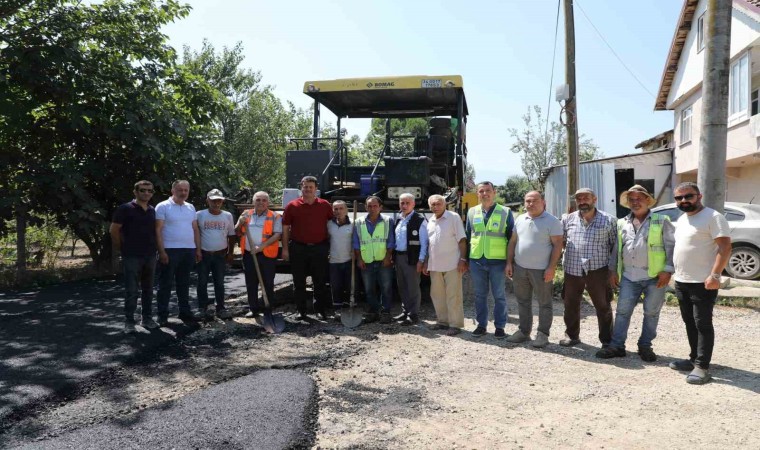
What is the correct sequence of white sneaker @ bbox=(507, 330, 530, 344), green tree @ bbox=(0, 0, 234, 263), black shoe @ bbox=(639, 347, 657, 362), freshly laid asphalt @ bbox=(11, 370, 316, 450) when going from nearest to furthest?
freshly laid asphalt @ bbox=(11, 370, 316, 450)
black shoe @ bbox=(639, 347, 657, 362)
white sneaker @ bbox=(507, 330, 530, 344)
green tree @ bbox=(0, 0, 234, 263)

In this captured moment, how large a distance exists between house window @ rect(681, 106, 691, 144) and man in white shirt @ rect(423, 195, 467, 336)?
14.6m

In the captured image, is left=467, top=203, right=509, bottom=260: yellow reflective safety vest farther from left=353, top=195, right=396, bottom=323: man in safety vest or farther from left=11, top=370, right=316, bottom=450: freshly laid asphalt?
left=11, top=370, right=316, bottom=450: freshly laid asphalt

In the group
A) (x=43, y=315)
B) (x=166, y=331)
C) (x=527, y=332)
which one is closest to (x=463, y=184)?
(x=527, y=332)

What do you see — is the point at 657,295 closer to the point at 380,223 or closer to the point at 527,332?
the point at 527,332

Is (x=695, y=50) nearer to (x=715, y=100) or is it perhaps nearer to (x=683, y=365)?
(x=715, y=100)

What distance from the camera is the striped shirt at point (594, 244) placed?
535cm

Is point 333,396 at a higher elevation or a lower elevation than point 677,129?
lower

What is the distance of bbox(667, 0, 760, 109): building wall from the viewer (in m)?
12.8

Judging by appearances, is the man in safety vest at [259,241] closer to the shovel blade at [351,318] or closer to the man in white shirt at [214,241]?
the man in white shirt at [214,241]

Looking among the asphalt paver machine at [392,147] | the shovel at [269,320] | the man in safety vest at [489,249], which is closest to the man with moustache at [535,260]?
the man in safety vest at [489,249]

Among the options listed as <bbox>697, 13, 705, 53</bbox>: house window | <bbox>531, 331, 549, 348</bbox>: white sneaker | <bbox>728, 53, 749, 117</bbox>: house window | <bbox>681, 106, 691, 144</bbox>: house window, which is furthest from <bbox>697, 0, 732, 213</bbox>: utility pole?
<bbox>681, 106, 691, 144</bbox>: house window

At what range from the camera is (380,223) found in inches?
262

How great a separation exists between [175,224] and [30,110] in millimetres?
6472

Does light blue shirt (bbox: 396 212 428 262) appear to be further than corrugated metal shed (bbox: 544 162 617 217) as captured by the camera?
No
